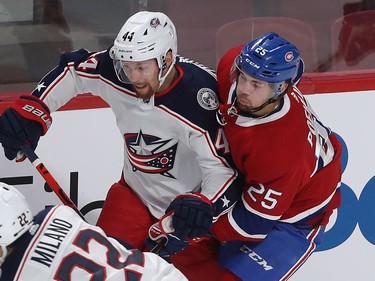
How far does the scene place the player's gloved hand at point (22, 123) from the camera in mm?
2527

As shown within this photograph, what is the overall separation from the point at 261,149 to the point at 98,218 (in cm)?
71

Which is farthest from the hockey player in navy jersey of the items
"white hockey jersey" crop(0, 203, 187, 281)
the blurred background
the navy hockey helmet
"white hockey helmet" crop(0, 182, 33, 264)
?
the blurred background

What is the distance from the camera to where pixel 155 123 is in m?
2.44

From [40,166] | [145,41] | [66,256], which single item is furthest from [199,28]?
[66,256]

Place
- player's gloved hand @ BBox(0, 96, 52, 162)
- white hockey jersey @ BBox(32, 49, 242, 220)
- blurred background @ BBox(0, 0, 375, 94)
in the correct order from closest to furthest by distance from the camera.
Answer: white hockey jersey @ BBox(32, 49, 242, 220) < player's gloved hand @ BBox(0, 96, 52, 162) < blurred background @ BBox(0, 0, 375, 94)

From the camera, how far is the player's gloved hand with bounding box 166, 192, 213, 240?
2.35 m

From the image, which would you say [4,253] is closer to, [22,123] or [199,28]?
[22,123]

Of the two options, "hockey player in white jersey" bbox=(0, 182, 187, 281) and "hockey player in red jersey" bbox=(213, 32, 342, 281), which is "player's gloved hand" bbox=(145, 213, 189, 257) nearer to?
"hockey player in red jersey" bbox=(213, 32, 342, 281)

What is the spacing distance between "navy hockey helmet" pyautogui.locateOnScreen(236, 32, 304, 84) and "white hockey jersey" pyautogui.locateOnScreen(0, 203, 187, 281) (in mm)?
534

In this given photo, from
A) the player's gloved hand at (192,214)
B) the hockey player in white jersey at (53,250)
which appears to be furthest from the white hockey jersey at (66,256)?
the player's gloved hand at (192,214)

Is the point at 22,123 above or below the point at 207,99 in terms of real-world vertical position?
below

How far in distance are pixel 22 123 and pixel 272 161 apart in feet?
2.22

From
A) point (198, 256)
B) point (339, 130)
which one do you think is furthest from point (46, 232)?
point (339, 130)

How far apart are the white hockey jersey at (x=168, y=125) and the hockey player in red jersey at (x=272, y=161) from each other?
5 centimetres
